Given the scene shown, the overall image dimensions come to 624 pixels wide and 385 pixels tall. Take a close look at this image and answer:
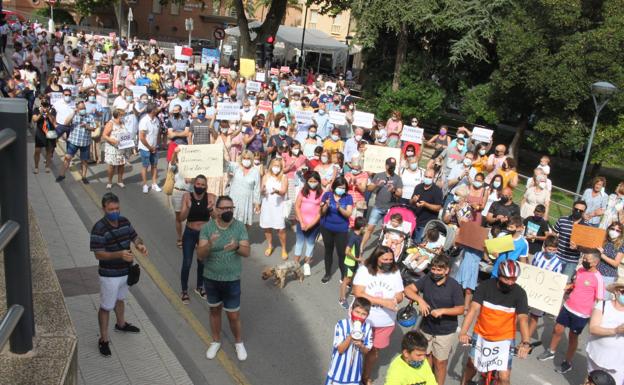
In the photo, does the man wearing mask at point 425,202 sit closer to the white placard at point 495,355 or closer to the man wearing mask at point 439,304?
the man wearing mask at point 439,304

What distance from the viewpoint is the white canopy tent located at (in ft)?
141

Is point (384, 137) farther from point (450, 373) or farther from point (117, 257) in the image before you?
point (117, 257)

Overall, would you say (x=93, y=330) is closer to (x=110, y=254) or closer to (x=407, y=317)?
(x=110, y=254)

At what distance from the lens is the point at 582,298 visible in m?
6.91

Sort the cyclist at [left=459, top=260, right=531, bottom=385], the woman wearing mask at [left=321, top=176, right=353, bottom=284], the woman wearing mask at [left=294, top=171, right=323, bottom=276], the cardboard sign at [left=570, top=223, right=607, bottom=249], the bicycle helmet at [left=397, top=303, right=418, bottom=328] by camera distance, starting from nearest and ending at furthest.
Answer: the cyclist at [left=459, top=260, right=531, bottom=385]
the bicycle helmet at [left=397, top=303, right=418, bottom=328]
the cardboard sign at [left=570, top=223, right=607, bottom=249]
the woman wearing mask at [left=321, top=176, right=353, bottom=284]
the woman wearing mask at [left=294, top=171, right=323, bottom=276]

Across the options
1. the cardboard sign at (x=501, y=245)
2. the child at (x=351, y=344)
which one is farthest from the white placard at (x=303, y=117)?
the child at (x=351, y=344)

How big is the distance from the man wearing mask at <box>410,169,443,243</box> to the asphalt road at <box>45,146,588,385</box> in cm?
162

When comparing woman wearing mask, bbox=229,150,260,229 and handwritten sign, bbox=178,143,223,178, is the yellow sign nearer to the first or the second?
handwritten sign, bbox=178,143,223,178

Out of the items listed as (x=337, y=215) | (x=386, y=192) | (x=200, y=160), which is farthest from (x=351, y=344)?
(x=200, y=160)

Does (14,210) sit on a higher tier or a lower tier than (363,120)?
higher

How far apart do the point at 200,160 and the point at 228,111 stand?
351cm

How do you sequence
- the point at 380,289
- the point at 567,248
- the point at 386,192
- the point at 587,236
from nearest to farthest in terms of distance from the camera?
the point at 380,289, the point at 587,236, the point at 567,248, the point at 386,192

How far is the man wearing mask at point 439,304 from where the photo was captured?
571 centimetres

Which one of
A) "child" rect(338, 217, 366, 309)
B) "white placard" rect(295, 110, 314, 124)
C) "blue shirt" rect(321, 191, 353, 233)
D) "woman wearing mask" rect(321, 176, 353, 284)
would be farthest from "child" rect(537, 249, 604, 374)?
"white placard" rect(295, 110, 314, 124)
